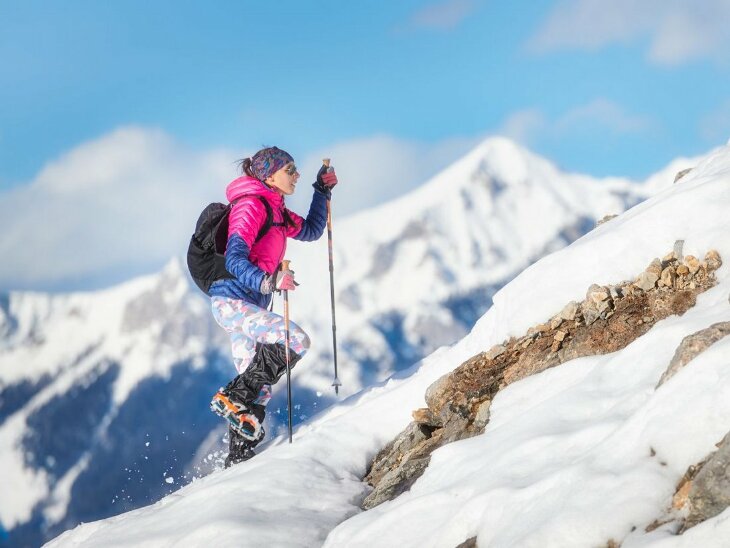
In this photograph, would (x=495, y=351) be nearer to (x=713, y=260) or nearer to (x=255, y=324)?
(x=713, y=260)

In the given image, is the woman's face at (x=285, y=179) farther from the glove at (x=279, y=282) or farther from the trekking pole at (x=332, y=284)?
the glove at (x=279, y=282)

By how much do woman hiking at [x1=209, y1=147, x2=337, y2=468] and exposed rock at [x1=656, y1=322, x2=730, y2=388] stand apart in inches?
195

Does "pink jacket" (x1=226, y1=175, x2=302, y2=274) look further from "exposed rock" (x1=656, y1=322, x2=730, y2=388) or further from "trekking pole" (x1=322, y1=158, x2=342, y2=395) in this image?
"exposed rock" (x1=656, y1=322, x2=730, y2=388)

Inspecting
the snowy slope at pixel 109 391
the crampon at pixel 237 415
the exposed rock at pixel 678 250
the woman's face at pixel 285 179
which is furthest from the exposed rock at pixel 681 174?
the snowy slope at pixel 109 391

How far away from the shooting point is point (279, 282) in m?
9.70

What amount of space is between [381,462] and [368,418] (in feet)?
3.23

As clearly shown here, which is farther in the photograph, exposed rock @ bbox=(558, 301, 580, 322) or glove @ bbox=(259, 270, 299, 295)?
glove @ bbox=(259, 270, 299, 295)

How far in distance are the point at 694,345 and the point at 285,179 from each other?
20.5 ft

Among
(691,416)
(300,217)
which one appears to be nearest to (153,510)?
(300,217)

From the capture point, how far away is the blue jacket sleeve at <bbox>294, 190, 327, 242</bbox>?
1167 cm

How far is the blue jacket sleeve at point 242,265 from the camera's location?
31.7 ft

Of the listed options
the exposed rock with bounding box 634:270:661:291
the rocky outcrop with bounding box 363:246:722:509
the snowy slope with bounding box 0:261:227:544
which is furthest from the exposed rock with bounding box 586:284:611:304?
the snowy slope with bounding box 0:261:227:544

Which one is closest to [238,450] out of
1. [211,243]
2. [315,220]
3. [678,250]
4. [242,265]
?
[242,265]

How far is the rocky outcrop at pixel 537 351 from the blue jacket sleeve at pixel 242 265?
2.37 m
